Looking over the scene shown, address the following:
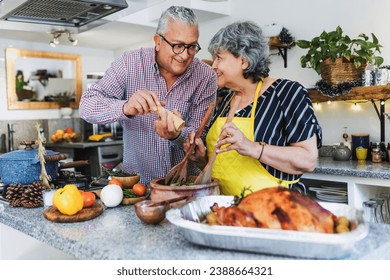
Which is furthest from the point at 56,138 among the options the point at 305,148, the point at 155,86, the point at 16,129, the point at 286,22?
the point at 305,148

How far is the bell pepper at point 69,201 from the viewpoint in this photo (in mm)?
1490

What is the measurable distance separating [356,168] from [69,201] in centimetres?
214

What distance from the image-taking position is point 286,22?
12.8 feet

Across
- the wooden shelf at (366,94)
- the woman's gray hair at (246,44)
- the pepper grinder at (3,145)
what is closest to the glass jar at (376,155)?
the wooden shelf at (366,94)

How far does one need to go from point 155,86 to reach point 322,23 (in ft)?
6.94

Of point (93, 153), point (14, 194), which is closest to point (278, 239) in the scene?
point (14, 194)

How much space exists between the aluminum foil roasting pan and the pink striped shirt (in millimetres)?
1025

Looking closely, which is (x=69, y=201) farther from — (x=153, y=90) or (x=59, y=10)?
(x=59, y=10)

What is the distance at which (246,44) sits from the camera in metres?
1.69

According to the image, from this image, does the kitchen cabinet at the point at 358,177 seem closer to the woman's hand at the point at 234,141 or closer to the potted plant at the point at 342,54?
the potted plant at the point at 342,54

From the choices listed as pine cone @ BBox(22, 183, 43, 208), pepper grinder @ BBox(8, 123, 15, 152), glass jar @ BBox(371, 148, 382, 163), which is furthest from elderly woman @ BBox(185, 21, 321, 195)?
pepper grinder @ BBox(8, 123, 15, 152)

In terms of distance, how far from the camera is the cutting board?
147 centimetres

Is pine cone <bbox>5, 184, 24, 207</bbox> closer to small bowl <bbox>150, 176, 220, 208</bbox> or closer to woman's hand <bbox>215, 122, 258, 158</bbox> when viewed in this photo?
small bowl <bbox>150, 176, 220, 208</bbox>
